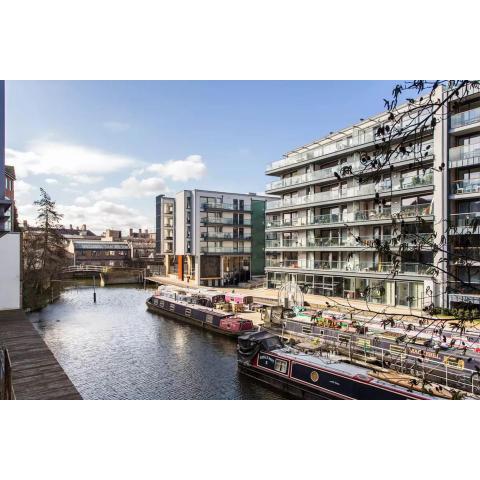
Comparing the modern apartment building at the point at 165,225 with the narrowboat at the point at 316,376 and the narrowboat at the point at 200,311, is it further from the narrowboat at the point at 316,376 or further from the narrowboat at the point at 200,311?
the narrowboat at the point at 316,376

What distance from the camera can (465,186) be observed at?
711 inches

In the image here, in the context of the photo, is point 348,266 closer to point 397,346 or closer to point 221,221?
point 397,346

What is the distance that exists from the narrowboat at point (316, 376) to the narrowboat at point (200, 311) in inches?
180

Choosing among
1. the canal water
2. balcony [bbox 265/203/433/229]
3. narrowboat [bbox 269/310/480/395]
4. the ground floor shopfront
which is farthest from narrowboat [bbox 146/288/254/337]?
balcony [bbox 265/203/433/229]

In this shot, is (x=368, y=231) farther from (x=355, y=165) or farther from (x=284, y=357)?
(x=284, y=357)

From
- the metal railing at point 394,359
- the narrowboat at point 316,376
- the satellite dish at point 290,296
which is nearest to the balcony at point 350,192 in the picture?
the satellite dish at point 290,296

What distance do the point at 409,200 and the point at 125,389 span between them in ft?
57.5

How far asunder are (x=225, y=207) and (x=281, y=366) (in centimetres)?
2879

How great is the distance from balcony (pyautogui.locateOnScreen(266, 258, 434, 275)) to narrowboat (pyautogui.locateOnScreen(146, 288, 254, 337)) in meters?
6.56

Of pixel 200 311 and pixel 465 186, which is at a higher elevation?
pixel 465 186

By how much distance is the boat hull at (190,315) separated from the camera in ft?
62.5

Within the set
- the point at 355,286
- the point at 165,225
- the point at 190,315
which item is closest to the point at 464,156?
the point at 355,286

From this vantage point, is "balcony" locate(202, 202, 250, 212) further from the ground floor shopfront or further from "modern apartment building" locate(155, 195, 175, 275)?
the ground floor shopfront

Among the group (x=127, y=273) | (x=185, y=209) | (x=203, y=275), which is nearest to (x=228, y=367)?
(x=203, y=275)
